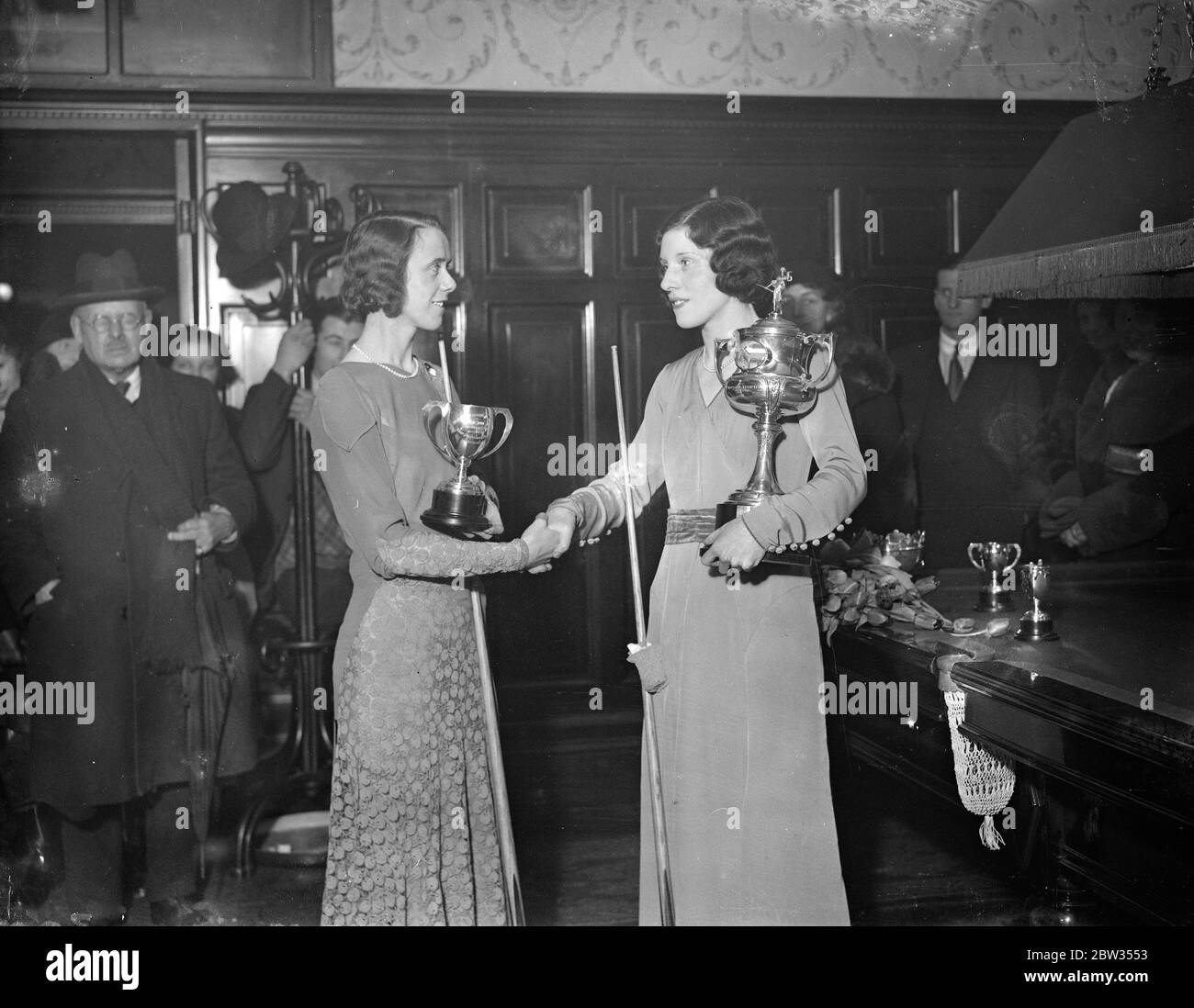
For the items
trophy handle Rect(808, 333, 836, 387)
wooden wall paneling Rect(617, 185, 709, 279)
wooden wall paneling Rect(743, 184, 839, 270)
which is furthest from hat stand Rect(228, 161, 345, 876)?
trophy handle Rect(808, 333, 836, 387)

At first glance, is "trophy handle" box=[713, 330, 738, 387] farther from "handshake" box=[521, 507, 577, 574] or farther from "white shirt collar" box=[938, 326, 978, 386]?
"white shirt collar" box=[938, 326, 978, 386]

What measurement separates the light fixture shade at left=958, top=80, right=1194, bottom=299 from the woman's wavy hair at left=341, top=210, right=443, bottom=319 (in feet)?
5.71

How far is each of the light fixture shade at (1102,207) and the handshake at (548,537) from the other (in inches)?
62.7

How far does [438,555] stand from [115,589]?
46.2 inches

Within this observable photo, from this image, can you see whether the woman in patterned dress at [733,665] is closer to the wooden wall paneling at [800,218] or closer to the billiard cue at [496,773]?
the billiard cue at [496,773]

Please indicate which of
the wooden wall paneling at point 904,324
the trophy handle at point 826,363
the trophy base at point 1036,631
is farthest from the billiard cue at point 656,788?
the wooden wall paneling at point 904,324

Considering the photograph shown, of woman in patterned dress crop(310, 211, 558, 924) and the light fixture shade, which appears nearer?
woman in patterned dress crop(310, 211, 558, 924)

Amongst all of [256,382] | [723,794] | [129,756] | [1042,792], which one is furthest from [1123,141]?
[129,756]

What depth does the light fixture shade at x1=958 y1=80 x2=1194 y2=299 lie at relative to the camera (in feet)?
9.64

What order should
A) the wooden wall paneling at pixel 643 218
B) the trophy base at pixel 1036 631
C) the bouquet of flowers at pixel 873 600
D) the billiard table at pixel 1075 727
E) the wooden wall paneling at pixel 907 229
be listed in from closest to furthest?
the billiard table at pixel 1075 727
the trophy base at pixel 1036 631
the bouquet of flowers at pixel 873 600
the wooden wall paneling at pixel 643 218
the wooden wall paneling at pixel 907 229

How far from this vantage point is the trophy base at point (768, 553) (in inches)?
90.4

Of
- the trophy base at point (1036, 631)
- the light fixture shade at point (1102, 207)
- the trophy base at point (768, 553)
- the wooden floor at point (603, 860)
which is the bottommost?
the wooden floor at point (603, 860)
